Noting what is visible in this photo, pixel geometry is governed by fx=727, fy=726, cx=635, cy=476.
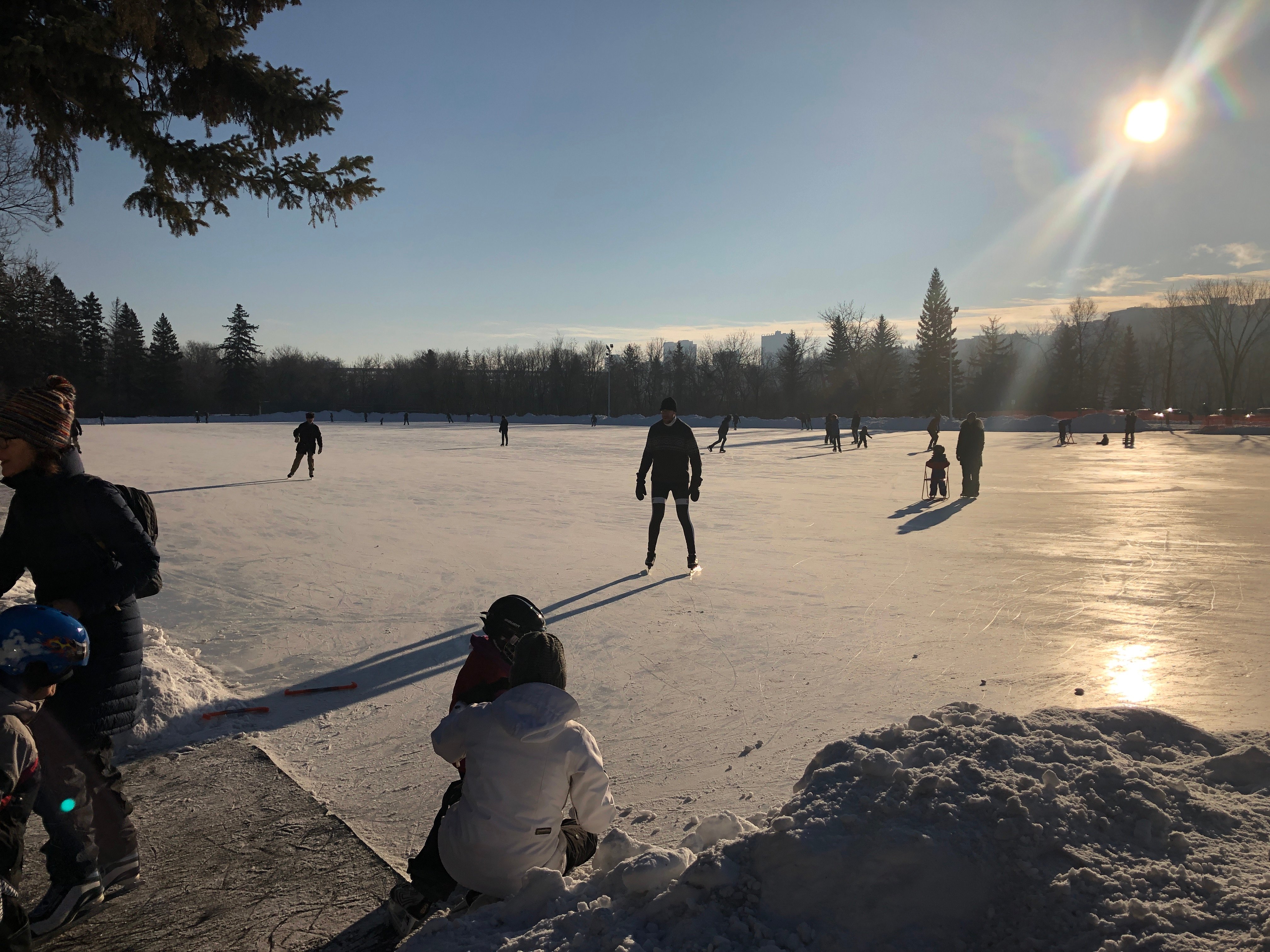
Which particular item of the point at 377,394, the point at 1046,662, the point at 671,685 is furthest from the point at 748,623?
the point at 377,394

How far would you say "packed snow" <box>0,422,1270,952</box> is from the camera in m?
2.07

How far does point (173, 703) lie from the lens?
4.02 metres

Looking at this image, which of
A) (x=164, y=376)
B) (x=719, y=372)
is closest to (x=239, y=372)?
(x=164, y=376)

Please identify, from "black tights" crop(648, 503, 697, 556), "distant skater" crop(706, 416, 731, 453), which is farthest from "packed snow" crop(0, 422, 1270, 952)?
"distant skater" crop(706, 416, 731, 453)

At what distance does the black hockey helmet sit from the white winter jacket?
Result: 30 centimetres

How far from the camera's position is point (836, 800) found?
227 centimetres

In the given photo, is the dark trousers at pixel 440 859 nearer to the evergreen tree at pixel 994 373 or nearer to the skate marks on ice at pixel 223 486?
the skate marks on ice at pixel 223 486

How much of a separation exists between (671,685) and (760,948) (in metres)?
2.92

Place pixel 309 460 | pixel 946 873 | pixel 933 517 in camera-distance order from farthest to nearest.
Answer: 1. pixel 309 460
2. pixel 933 517
3. pixel 946 873

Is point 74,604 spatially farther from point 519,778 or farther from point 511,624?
point 519,778

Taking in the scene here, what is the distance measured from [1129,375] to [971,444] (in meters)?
81.6

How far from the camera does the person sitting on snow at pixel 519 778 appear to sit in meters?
2.18

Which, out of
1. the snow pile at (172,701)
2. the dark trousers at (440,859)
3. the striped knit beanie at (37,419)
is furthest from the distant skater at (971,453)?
the striped knit beanie at (37,419)

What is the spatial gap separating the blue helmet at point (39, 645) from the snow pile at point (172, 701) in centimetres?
177
